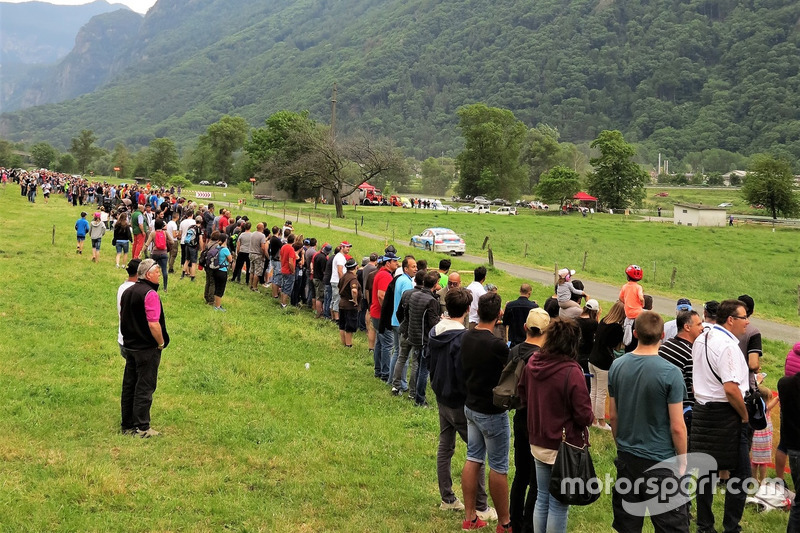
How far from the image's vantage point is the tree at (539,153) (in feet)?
407

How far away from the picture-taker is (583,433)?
188 inches

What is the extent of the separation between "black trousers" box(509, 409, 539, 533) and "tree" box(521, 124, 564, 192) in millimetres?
119415

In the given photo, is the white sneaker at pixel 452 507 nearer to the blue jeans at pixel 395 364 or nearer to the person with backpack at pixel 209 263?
the blue jeans at pixel 395 364

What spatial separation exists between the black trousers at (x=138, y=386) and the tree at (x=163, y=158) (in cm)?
11059

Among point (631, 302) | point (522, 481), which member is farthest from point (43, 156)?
point (522, 481)

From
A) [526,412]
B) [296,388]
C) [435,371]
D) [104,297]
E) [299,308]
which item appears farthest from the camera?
[299,308]

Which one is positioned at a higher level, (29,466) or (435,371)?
(435,371)

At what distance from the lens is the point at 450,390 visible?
600 cm

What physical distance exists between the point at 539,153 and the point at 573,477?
125 metres

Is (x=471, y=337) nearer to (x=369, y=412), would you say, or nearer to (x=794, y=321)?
(x=369, y=412)

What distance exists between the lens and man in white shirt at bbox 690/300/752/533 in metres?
5.55

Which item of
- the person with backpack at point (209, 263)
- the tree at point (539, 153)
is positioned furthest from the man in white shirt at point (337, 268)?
the tree at point (539, 153)

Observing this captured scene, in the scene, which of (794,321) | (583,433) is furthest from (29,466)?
(794,321)

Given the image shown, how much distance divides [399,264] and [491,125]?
8230 cm
